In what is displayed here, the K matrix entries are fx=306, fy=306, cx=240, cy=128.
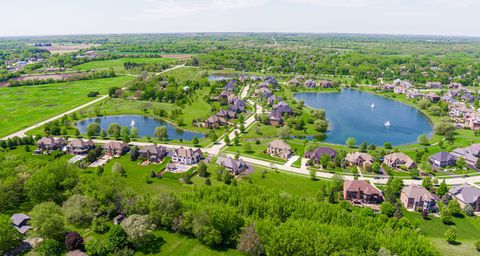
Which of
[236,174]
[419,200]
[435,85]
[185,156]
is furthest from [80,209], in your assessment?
[435,85]

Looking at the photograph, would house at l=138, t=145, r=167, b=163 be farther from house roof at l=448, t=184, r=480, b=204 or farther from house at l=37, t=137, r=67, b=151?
house roof at l=448, t=184, r=480, b=204

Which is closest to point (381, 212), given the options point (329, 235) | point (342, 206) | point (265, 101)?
point (342, 206)

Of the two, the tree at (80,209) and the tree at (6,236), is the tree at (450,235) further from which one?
the tree at (6,236)

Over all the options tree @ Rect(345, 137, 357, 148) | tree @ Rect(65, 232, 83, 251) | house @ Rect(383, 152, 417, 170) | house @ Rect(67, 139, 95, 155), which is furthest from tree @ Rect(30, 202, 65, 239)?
tree @ Rect(345, 137, 357, 148)

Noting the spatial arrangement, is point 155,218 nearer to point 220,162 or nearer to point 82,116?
point 220,162

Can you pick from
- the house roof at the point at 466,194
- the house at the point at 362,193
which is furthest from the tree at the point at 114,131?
the house roof at the point at 466,194

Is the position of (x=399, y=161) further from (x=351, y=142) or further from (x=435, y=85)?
(x=435, y=85)
